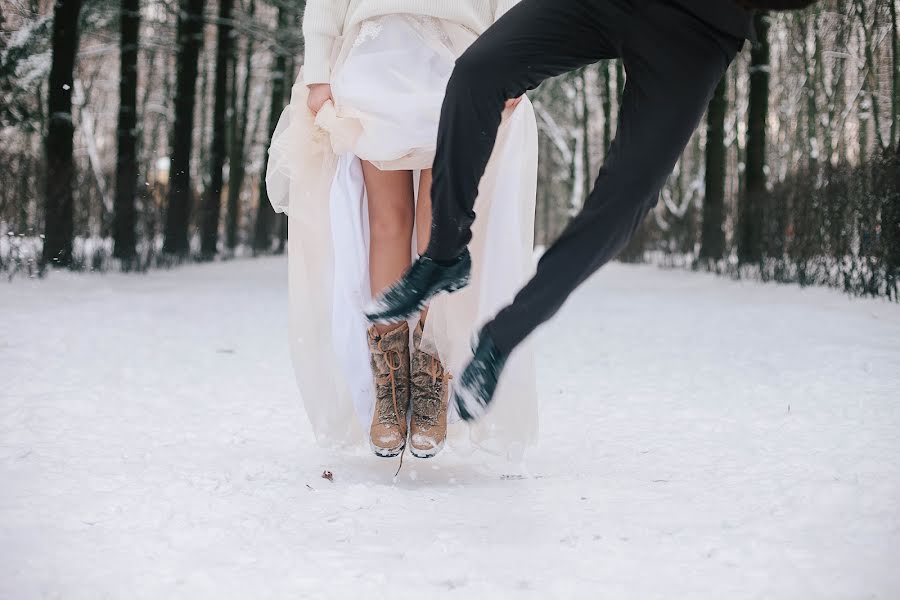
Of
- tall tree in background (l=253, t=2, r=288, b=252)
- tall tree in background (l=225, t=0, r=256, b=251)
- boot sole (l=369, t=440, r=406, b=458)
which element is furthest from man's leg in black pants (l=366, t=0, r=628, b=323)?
tall tree in background (l=253, t=2, r=288, b=252)

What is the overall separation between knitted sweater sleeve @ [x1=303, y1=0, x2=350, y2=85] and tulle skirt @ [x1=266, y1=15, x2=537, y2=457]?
0.05 m

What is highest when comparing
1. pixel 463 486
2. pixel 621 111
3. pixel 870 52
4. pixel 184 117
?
pixel 870 52

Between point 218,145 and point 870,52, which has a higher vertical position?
point 870,52

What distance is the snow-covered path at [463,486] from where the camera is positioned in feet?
5.31

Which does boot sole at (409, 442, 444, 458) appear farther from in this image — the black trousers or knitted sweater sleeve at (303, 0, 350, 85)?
knitted sweater sleeve at (303, 0, 350, 85)

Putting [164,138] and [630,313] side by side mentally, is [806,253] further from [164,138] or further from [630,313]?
[164,138]

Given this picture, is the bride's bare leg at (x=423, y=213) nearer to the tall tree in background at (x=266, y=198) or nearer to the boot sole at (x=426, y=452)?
the boot sole at (x=426, y=452)

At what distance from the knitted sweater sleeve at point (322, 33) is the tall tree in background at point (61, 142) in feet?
21.5

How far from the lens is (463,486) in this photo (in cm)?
243

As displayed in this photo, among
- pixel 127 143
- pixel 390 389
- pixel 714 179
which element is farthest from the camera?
pixel 714 179

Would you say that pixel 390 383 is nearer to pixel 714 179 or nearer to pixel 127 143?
pixel 127 143

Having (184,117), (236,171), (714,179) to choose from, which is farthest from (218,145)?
(714,179)

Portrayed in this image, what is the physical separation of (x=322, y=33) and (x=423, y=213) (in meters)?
0.71

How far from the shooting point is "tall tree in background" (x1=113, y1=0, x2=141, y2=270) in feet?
32.6
